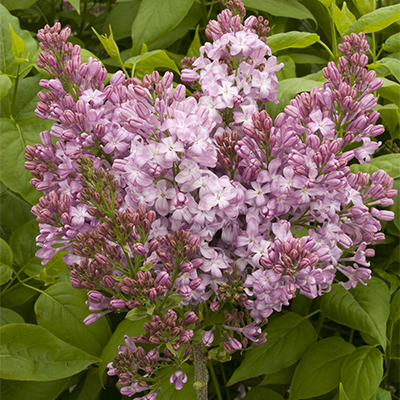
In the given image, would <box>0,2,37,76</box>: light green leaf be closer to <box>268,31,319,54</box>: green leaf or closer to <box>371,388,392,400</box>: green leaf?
<box>268,31,319,54</box>: green leaf

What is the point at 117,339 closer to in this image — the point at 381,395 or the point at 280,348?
the point at 280,348

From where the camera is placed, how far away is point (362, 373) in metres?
0.61

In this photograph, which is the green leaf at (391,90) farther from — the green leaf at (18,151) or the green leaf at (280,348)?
the green leaf at (18,151)

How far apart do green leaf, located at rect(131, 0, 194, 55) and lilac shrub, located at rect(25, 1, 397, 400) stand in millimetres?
259

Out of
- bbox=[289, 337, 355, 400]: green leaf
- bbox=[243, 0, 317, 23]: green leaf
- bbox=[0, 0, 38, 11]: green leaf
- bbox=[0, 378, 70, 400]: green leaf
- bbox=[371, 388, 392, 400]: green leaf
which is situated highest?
bbox=[243, 0, 317, 23]: green leaf

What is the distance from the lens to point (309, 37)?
659mm

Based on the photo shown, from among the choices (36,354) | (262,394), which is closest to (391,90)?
(262,394)

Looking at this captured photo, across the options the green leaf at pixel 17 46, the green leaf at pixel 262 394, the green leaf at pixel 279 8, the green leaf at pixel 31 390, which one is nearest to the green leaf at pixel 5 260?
the green leaf at pixel 31 390

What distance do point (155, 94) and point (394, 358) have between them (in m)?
0.49

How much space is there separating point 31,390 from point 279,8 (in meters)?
0.68

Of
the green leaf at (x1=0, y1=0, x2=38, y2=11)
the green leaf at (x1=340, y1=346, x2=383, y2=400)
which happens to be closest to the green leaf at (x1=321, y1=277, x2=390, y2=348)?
the green leaf at (x1=340, y1=346, x2=383, y2=400)

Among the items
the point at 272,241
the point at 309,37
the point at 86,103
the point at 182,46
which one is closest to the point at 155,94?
the point at 86,103

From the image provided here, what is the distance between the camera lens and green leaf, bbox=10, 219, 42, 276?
0.76 meters

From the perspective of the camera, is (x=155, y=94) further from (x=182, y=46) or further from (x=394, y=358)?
(x=182, y=46)
